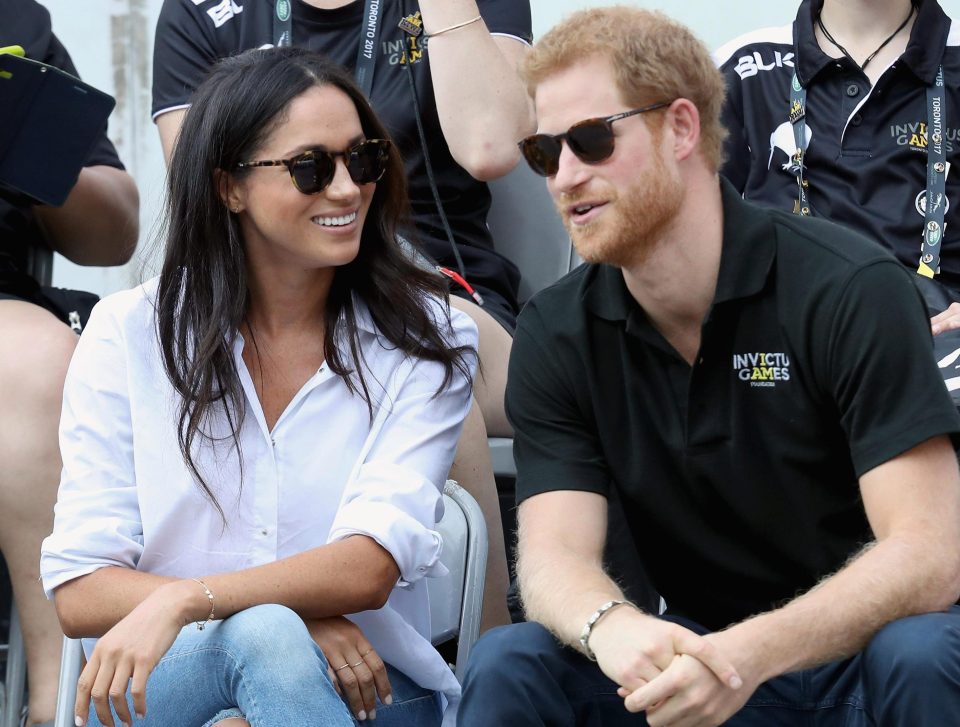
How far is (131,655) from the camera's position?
7.09 feet

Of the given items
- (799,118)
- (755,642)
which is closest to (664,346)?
(755,642)

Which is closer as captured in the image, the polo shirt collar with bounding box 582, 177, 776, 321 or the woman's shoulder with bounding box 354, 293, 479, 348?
the polo shirt collar with bounding box 582, 177, 776, 321

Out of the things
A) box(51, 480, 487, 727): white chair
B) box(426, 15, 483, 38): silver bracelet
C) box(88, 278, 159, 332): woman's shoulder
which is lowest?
box(51, 480, 487, 727): white chair

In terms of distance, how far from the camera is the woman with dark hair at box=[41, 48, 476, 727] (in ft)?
7.53

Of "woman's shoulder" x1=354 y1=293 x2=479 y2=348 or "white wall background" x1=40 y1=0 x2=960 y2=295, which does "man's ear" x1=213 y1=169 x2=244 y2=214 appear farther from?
"white wall background" x1=40 y1=0 x2=960 y2=295

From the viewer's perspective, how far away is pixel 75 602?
2.38 metres

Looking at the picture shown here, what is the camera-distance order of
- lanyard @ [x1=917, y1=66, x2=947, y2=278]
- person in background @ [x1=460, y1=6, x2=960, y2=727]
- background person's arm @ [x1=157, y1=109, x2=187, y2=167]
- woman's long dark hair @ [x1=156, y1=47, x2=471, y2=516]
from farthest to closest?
background person's arm @ [x1=157, y1=109, x2=187, y2=167] → lanyard @ [x1=917, y1=66, x2=947, y2=278] → woman's long dark hair @ [x1=156, y1=47, x2=471, y2=516] → person in background @ [x1=460, y1=6, x2=960, y2=727]

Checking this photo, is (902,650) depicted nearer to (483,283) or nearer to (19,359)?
(483,283)

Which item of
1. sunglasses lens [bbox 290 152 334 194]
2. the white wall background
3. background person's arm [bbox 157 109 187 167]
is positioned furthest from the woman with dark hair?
the white wall background

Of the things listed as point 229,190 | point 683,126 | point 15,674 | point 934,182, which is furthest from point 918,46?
point 15,674

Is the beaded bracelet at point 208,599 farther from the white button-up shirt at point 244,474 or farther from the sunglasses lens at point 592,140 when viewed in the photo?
the sunglasses lens at point 592,140

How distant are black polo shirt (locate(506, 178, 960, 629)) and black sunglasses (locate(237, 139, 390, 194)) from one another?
429 millimetres

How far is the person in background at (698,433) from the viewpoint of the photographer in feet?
6.70

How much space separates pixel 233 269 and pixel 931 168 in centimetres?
165
